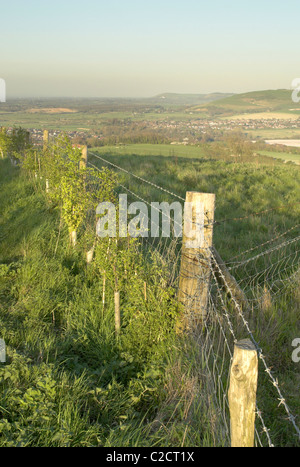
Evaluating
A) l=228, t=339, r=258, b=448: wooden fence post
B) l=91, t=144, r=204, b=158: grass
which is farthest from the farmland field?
l=91, t=144, r=204, b=158: grass

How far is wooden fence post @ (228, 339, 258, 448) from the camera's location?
171 cm

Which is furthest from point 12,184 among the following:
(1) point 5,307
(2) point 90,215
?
(1) point 5,307

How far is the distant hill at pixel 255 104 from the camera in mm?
69438

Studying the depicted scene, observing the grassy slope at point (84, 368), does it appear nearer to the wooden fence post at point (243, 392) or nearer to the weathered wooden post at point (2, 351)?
the weathered wooden post at point (2, 351)

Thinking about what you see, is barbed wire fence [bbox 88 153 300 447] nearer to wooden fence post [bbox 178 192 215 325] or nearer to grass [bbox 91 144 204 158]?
wooden fence post [bbox 178 192 215 325]

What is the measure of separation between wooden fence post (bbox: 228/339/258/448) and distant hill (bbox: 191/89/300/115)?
69682mm

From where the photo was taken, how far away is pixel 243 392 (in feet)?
5.78

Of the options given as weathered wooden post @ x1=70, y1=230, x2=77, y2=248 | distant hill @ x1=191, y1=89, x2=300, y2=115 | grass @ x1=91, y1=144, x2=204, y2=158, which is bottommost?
weathered wooden post @ x1=70, y1=230, x2=77, y2=248

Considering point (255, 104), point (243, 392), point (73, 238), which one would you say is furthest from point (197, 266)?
point (255, 104)

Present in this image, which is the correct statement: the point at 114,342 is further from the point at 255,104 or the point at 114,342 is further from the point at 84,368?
the point at 255,104

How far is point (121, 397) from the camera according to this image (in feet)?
9.48

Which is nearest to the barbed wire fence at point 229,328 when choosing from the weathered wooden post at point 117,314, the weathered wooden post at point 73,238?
the weathered wooden post at point 117,314

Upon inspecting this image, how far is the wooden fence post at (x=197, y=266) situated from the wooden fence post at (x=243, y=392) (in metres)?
1.49

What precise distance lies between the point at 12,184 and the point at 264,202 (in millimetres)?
6734
